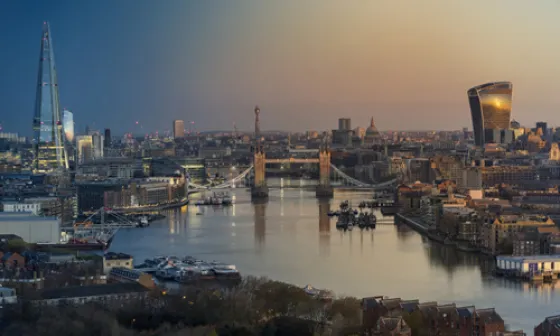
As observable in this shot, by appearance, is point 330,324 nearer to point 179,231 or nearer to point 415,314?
point 415,314

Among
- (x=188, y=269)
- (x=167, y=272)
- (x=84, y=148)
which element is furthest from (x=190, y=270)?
(x=84, y=148)

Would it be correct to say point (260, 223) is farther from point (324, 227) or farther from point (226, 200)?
point (226, 200)

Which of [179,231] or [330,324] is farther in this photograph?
[179,231]

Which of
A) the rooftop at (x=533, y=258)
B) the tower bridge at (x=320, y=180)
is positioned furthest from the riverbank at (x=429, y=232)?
the tower bridge at (x=320, y=180)

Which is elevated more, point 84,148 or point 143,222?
point 84,148

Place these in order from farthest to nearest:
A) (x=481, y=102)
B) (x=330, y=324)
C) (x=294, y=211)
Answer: (x=481, y=102), (x=294, y=211), (x=330, y=324)

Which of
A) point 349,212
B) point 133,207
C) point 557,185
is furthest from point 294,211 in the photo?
point 557,185
